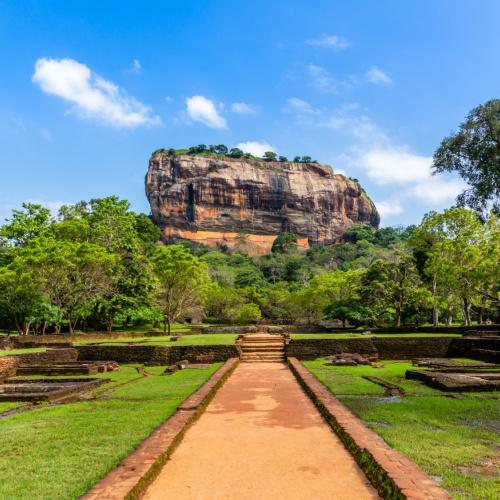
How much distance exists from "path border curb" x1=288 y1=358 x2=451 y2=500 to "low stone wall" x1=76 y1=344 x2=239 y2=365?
10.2 meters

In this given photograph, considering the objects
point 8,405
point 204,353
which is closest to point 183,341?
point 204,353

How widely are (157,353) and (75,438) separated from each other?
11.8 m

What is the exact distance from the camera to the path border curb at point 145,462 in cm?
376

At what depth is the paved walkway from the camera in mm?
4102

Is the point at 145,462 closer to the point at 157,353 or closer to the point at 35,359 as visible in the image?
the point at 35,359

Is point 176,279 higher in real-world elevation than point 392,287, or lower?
higher

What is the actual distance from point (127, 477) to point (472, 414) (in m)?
5.60

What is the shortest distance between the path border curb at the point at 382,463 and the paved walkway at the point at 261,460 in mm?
120

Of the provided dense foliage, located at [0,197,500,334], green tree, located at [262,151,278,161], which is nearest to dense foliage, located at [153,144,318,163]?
green tree, located at [262,151,278,161]

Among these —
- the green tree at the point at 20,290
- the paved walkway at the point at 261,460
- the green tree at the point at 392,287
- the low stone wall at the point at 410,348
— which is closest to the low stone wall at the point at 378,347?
the low stone wall at the point at 410,348

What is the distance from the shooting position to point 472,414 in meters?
7.05

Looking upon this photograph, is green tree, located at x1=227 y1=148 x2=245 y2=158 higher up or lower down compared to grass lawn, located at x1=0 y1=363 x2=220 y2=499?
higher up

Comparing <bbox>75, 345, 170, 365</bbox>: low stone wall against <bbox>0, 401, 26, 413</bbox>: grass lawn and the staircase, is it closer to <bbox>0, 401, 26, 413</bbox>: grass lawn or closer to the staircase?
the staircase

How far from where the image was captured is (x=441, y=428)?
6141 millimetres
